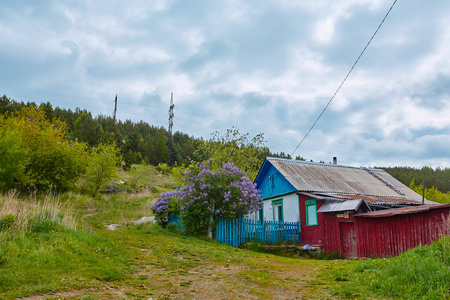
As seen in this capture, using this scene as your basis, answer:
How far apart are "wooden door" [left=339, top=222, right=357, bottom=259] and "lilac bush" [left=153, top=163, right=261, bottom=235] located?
4.30 m

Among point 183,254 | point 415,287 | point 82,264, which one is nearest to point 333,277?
point 415,287

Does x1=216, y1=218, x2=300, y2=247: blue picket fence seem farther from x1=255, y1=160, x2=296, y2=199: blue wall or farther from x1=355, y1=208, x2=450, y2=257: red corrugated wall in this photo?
x1=355, y1=208, x2=450, y2=257: red corrugated wall

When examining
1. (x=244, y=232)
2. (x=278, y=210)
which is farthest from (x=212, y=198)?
(x=278, y=210)

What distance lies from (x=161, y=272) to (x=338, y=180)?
16253mm

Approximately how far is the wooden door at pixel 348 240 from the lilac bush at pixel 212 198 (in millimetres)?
4298

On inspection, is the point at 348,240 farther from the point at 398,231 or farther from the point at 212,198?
the point at 212,198

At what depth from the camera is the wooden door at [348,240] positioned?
1311cm

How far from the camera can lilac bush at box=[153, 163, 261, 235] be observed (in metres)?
15.6

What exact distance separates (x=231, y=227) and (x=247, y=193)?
177cm

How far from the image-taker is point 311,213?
16984mm

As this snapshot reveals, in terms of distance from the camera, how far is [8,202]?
31.4 feet

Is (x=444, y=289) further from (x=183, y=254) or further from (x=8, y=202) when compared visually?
(x=8, y=202)

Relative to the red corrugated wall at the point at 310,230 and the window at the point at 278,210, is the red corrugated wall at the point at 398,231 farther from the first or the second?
the window at the point at 278,210

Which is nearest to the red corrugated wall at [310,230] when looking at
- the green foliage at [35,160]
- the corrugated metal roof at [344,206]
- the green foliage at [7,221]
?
the corrugated metal roof at [344,206]
